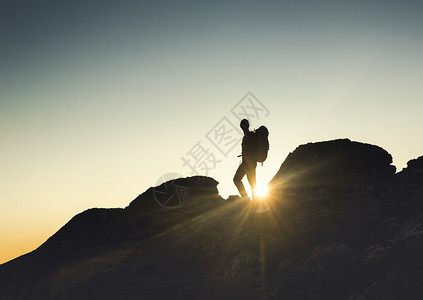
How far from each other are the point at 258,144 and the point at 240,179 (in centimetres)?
237

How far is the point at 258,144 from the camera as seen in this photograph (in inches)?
788

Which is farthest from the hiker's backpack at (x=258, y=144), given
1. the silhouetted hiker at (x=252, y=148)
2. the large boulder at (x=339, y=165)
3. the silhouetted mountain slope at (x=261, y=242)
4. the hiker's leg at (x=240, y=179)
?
the large boulder at (x=339, y=165)

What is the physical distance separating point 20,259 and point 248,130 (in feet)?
47.7

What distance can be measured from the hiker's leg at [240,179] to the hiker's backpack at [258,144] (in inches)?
41.0

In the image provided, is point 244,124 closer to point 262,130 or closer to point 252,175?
point 262,130

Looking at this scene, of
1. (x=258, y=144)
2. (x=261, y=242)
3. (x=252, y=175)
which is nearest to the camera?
(x=261, y=242)

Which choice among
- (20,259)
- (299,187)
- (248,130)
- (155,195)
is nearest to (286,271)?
(299,187)

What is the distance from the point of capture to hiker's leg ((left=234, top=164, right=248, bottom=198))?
20970 millimetres

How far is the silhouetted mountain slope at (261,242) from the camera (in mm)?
15836

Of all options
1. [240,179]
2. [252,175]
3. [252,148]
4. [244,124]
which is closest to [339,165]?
[252,175]

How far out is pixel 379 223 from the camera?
17.9 metres

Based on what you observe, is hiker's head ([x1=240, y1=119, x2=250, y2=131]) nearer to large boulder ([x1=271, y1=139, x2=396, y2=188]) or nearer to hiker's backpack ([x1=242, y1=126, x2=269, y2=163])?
hiker's backpack ([x1=242, y1=126, x2=269, y2=163])

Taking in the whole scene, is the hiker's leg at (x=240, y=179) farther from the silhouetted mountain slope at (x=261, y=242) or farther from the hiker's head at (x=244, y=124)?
the hiker's head at (x=244, y=124)

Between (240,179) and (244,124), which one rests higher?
(244,124)
